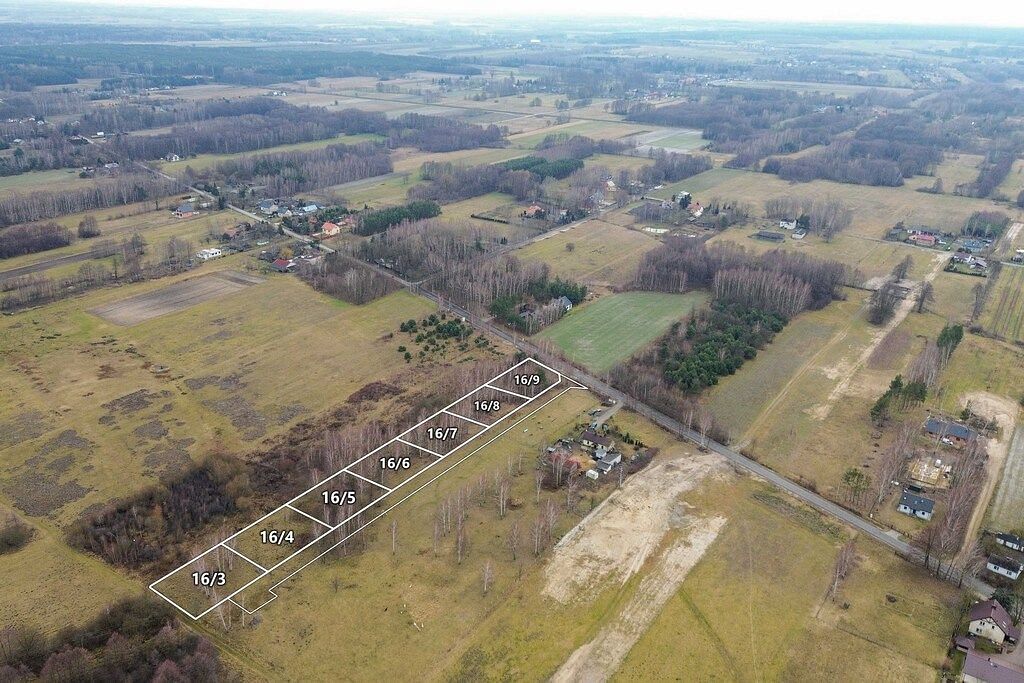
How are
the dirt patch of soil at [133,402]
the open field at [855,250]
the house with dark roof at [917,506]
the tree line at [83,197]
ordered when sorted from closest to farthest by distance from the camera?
the house with dark roof at [917,506]
the dirt patch of soil at [133,402]
the open field at [855,250]
the tree line at [83,197]

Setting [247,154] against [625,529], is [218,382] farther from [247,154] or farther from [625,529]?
[247,154]

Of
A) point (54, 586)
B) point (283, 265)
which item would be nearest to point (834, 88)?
point (283, 265)

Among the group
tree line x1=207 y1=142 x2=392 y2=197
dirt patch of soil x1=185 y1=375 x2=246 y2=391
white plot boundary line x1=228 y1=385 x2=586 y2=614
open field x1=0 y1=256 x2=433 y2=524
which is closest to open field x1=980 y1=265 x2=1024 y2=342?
white plot boundary line x1=228 y1=385 x2=586 y2=614

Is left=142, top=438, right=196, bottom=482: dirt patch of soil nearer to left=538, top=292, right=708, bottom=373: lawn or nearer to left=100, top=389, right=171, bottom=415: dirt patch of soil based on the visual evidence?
left=100, top=389, right=171, bottom=415: dirt patch of soil

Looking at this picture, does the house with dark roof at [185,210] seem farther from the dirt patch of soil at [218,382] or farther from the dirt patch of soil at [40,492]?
the dirt patch of soil at [40,492]

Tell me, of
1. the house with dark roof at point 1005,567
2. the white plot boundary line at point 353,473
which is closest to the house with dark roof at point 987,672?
Result: the house with dark roof at point 1005,567

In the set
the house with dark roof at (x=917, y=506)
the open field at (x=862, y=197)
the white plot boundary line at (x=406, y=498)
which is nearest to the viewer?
the white plot boundary line at (x=406, y=498)
